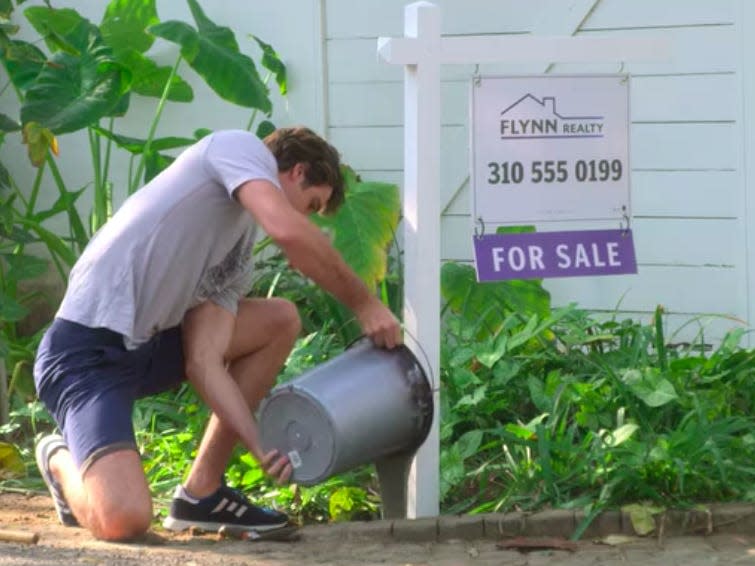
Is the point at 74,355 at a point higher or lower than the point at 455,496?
higher

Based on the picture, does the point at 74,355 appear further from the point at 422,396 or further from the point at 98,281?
the point at 422,396

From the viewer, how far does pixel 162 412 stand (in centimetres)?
614

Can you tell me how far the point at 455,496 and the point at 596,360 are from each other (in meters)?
0.77

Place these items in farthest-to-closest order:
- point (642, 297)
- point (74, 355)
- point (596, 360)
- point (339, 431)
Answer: point (642, 297), point (596, 360), point (74, 355), point (339, 431)

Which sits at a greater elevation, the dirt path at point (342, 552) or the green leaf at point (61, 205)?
the green leaf at point (61, 205)

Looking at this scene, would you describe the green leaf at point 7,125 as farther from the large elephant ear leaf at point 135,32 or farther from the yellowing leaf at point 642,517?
the yellowing leaf at point 642,517

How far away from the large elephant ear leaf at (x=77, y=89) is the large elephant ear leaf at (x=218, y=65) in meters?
0.28

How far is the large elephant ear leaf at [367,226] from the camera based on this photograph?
618 centimetres

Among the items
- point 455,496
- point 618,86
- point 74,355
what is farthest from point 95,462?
point 618,86

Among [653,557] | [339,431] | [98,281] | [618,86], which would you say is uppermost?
[618,86]

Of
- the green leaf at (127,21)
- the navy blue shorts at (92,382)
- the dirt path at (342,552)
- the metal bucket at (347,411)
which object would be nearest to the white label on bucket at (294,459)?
the metal bucket at (347,411)

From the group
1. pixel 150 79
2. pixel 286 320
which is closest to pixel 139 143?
pixel 150 79

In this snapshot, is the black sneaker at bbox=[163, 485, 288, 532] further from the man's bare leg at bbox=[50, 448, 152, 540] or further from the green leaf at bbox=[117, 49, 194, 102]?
the green leaf at bbox=[117, 49, 194, 102]

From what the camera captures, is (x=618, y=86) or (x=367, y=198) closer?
(x=618, y=86)
